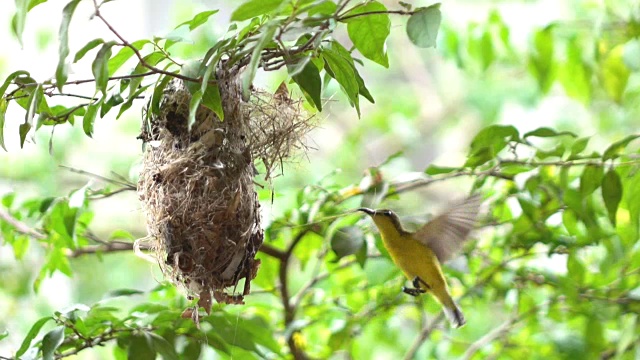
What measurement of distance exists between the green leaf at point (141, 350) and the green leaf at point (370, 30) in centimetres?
53

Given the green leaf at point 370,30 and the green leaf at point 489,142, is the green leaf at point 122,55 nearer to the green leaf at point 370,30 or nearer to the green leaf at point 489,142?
the green leaf at point 370,30

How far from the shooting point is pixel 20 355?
108 centimetres

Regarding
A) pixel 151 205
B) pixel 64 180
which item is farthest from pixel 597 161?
pixel 64 180

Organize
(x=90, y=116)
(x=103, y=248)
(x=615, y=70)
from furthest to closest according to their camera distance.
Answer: (x=615, y=70), (x=103, y=248), (x=90, y=116)

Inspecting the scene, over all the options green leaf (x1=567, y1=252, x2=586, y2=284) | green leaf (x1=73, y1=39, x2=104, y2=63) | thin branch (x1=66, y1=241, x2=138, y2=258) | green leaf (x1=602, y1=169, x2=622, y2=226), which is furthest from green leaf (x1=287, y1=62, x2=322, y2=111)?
green leaf (x1=567, y1=252, x2=586, y2=284)

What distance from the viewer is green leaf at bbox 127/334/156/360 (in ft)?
3.63

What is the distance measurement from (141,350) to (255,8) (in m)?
0.57

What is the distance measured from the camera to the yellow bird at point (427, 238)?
4.10 ft

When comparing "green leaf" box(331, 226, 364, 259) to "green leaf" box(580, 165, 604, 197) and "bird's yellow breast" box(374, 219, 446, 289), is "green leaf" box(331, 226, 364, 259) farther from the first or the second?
"green leaf" box(580, 165, 604, 197)

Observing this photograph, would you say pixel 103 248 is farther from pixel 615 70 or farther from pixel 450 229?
pixel 615 70

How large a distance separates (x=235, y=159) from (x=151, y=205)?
14 cm

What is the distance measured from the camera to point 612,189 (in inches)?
46.7

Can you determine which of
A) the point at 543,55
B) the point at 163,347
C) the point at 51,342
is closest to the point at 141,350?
the point at 163,347

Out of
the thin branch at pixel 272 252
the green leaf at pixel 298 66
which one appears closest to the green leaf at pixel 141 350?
the thin branch at pixel 272 252
